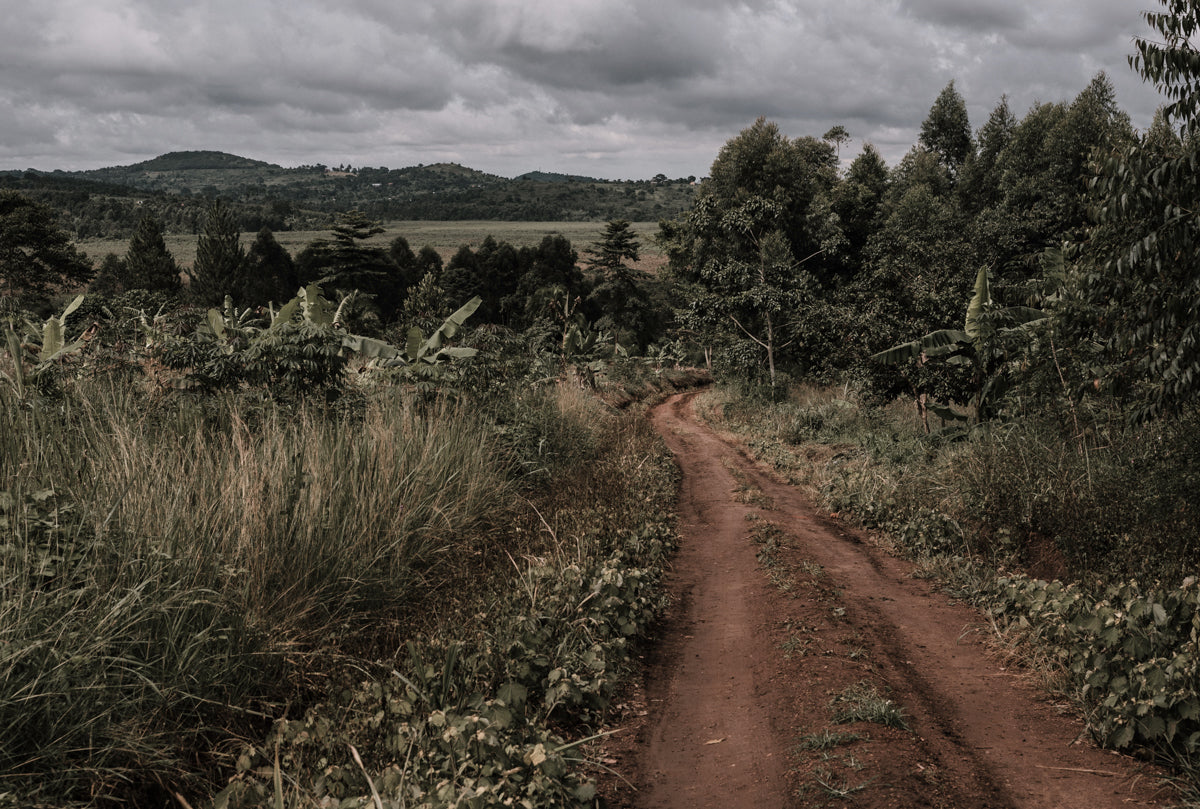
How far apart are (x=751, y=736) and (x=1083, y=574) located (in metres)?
3.84

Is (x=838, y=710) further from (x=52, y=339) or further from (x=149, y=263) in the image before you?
(x=149, y=263)

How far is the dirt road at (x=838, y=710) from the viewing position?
403 centimetres

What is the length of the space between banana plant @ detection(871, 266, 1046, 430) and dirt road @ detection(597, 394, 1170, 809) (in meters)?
6.11

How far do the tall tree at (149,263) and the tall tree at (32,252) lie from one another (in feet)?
10.9

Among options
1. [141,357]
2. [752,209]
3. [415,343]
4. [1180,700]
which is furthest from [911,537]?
A: [752,209]

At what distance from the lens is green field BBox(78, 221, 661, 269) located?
9125cm

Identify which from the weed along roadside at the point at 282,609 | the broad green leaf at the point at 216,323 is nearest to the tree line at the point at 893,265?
the broad green leaf at the point at 216,323

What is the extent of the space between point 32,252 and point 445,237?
7457 centimetres

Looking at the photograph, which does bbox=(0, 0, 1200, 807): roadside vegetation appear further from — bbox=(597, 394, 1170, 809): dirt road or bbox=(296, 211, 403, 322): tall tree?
bbox=(296, 211, 403, 322): tall tree

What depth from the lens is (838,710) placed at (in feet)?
15.8

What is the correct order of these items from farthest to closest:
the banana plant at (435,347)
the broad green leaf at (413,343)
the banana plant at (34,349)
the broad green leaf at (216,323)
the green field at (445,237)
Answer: the green field at (445,237) < the broad green leaf at (413,343) < the banana plant at (435,347) < the broad green leaf at (216,323) < the banana plant at (34,349)

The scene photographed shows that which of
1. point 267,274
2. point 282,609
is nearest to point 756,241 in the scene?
point 282,609

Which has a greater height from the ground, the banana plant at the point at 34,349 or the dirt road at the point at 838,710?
the banana plant at the point at 34,349

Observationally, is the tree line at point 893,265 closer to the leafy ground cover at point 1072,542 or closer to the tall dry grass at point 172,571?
the leafy ground cover at point 1072,542
